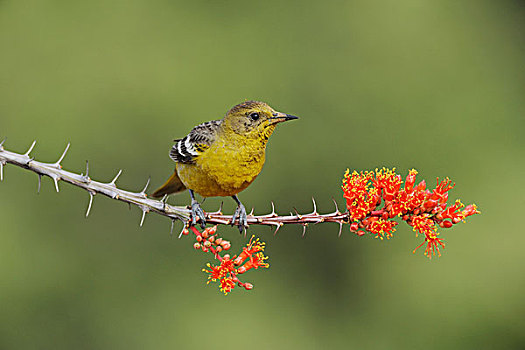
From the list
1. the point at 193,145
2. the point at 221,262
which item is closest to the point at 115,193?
the point at 221,262

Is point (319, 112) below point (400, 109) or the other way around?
below

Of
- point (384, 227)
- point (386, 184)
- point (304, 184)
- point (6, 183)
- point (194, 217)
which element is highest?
point (304, 184)

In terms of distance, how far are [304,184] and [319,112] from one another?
1.24 meters

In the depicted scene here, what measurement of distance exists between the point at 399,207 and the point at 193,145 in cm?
123

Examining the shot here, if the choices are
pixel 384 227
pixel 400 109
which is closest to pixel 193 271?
pixel 400 109

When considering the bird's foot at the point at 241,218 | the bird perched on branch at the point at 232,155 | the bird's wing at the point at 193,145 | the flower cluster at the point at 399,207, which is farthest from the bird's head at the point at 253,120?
the flower cluster at the point at 399,207

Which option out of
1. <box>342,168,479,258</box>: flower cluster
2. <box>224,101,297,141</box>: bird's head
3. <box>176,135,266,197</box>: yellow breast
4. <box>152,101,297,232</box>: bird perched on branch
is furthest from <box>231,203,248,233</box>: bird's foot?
<box>342,168,479,258</box>: flower cluster

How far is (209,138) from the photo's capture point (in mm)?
3354

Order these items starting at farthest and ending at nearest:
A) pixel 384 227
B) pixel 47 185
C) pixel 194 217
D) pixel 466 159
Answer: pixel 466 159 < pixel 47 185 < pixel 194 217 < pixel 384 227

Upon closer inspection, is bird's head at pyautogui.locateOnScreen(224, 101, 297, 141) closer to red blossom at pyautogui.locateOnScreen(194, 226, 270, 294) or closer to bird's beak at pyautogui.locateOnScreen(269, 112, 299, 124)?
bird's beak at pyautogui.locateOnScreen(269, 112, 299, 124)

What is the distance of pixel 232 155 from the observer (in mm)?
3135

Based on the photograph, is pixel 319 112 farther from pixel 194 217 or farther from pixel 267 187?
pixel 194 217

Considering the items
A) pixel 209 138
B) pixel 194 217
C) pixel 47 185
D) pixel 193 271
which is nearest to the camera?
pixel 194 217

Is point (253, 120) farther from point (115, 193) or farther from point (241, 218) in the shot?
point (115, 193)
